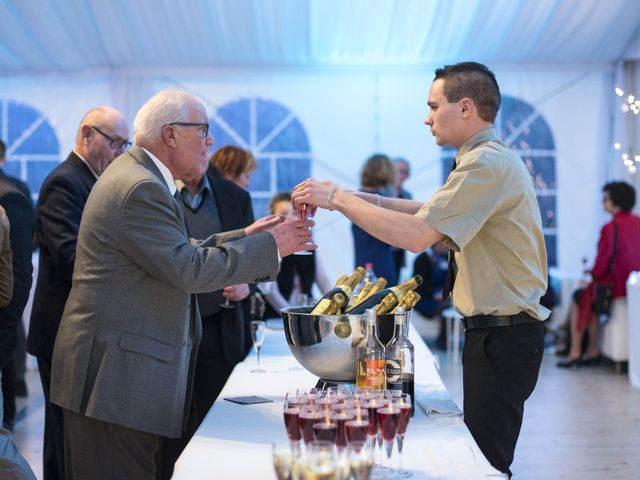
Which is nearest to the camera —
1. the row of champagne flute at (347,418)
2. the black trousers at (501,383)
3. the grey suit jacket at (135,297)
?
the row of champagne flute at (347,418)

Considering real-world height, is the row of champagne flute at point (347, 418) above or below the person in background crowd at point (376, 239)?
below

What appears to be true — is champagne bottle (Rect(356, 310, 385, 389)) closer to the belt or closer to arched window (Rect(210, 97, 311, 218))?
the belt

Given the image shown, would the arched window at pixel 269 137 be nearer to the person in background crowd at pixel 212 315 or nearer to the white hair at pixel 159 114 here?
the person in background crowd at pixel 212 315

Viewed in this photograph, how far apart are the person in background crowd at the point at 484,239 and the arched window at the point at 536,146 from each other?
222 inches

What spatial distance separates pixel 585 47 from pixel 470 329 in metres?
5.97

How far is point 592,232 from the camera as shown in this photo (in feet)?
26.8

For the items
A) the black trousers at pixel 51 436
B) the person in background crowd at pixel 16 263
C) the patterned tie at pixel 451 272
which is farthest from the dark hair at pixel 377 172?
the patterned tie at pixel 451 272

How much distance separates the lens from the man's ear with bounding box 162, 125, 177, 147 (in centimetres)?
243

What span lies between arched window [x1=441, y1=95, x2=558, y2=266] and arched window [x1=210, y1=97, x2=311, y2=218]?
1.31 metres

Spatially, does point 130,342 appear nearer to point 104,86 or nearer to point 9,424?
point 9,424

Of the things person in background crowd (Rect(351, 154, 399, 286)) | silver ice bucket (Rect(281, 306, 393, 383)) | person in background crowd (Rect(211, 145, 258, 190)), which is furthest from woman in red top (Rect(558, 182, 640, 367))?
silver ice bucket (Rect(281, 306, 393, 383))

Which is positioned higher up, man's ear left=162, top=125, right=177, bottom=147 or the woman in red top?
man's ear left=162, top=125, right=177, bottom=147

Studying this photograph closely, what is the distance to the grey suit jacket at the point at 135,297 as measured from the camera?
2262 millimetres

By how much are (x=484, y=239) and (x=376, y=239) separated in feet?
10.7
